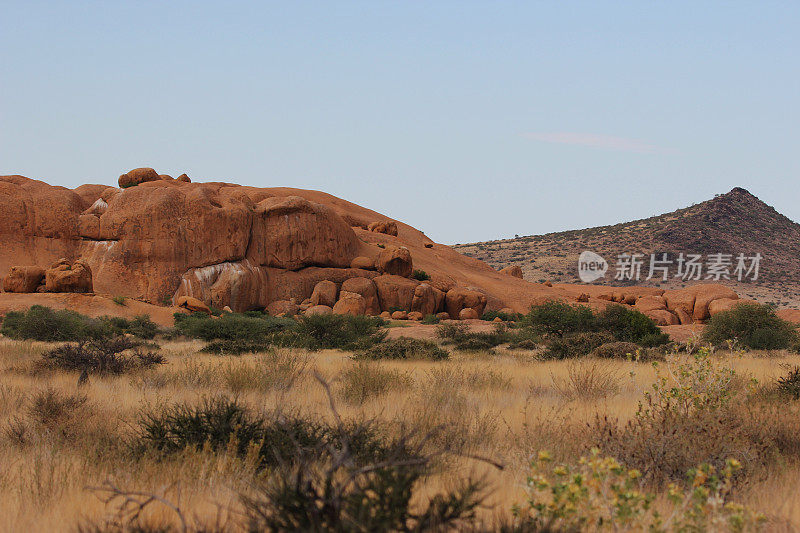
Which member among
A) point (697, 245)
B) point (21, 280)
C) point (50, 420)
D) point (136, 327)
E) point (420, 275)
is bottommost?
point (136, 327)

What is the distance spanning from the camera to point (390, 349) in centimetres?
1812

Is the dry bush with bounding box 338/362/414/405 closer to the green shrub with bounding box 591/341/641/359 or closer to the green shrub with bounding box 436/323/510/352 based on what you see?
the green shrub with bounding box 591/341/641/359

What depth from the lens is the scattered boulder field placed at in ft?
135

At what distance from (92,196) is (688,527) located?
180 ft

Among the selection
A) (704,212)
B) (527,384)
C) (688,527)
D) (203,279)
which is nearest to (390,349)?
(527,384)

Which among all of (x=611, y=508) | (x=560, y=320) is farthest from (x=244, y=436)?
(x=560, y=320)

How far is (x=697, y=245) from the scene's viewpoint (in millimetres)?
88812

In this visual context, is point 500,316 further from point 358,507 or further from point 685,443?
point 358,507

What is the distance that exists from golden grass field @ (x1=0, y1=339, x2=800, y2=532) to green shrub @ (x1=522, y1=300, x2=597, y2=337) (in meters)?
13.7

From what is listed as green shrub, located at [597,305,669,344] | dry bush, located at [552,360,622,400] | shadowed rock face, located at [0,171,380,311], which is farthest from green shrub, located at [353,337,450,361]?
shadowed rock face, located at [0,171,380,311]

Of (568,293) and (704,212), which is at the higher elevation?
(704,212)

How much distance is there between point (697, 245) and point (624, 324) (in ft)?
225

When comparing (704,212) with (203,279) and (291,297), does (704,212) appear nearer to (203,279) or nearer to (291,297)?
(291,297)

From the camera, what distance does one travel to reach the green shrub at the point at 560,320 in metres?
27.1
